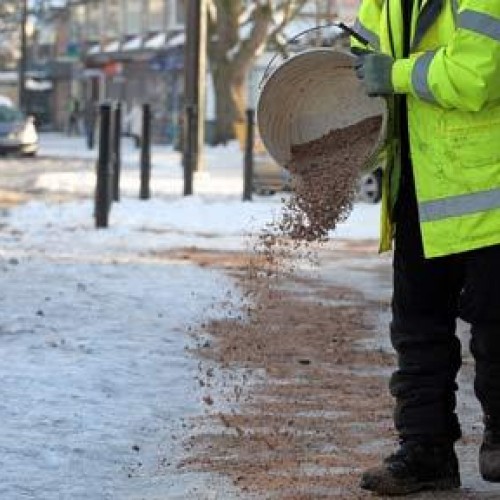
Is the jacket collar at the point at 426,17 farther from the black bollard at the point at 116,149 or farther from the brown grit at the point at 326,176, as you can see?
the black bollard at the point at 116,149

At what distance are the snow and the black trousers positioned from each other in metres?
0.78

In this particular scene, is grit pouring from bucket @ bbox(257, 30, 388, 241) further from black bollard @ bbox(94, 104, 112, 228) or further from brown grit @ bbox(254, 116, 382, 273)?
black bollard @ bbox(94, 104, 112, 228)

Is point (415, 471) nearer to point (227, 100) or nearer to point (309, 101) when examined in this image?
point (309, 101)

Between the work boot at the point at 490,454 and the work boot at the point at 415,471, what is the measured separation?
121mm

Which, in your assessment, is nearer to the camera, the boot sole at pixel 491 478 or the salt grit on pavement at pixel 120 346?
the boot sole at pixel 491 478

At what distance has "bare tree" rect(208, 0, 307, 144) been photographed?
118 feet

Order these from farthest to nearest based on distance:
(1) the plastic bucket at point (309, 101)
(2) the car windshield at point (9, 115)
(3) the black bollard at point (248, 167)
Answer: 1. (2) the car windshield at point (9, 115)
2. (3) the black bollard at point (248, 167)
3. (1) the plastic bucket at point (309, 101)

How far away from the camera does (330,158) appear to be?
465 centimetres

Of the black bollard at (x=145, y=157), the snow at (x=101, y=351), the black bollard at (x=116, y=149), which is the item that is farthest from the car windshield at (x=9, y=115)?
the snow at (x=101, y=351)

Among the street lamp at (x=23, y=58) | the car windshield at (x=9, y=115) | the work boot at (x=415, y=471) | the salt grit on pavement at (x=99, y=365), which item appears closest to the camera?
the work boot at (x=415, y=471)

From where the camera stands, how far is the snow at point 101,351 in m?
4.69

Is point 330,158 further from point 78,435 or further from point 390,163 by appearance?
point 78,435

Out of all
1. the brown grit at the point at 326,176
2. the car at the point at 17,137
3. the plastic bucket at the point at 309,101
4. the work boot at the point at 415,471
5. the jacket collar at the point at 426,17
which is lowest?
the car at the point at 17,137

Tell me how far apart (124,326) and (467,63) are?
396cm
